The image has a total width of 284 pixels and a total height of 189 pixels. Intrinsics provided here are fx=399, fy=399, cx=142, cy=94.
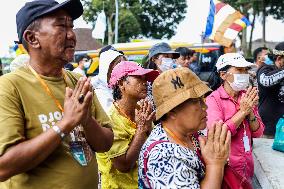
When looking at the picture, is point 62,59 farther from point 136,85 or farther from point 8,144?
point 136,85

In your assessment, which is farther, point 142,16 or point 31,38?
point 142,16

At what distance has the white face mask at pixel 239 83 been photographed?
353 centimetres

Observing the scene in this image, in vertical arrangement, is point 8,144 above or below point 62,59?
below

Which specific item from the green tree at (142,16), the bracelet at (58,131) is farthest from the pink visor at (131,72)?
the green tree at (142,16)

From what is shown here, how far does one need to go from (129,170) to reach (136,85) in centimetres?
65

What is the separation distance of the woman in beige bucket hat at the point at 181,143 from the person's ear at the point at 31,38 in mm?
648

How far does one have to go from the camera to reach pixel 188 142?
213cm

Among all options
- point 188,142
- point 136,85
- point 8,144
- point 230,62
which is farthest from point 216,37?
point 8,144

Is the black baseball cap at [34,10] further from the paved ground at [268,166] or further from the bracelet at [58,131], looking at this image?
the paved ground at [268,166]

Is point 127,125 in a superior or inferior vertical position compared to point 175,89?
inferior

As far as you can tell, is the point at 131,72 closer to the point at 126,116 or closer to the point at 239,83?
the point at 126,116

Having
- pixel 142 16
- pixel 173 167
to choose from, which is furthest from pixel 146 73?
pixel 142 16

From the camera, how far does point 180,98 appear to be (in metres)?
2.01

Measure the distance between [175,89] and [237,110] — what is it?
5.06ft
